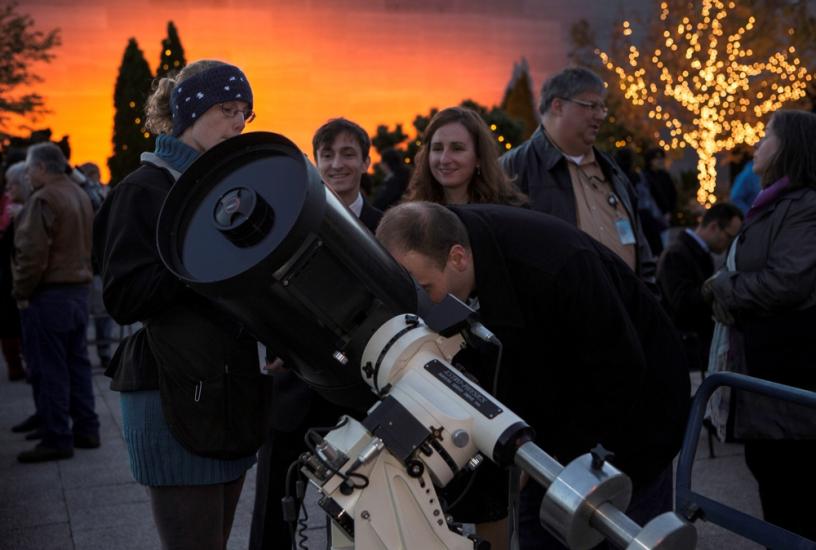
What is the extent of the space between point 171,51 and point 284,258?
16.0 metres

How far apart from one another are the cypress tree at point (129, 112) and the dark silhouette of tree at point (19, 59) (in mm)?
1218

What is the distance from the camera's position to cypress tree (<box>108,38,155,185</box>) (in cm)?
1691

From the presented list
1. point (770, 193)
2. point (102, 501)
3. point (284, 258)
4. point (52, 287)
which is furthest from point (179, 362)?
point (52, 287)

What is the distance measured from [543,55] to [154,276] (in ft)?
59.7

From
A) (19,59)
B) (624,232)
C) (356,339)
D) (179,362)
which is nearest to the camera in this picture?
(356,339)

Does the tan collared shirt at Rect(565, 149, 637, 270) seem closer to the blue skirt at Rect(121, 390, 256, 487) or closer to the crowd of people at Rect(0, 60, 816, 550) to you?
the crowd of people at Rect(0, 60, 816, 550)

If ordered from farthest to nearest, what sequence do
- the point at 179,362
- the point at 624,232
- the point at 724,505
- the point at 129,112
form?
the point at 129,112
the point at 624,232
the point at 179,362
the point at 724,505

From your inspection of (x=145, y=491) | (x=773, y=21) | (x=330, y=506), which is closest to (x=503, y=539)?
(x=330, y=506)

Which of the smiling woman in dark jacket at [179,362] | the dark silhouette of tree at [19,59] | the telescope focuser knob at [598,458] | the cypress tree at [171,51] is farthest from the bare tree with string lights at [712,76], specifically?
the telescope focuser knob at [598,458]

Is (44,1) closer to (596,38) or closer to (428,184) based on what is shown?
(596,38)

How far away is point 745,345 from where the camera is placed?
4.41 m

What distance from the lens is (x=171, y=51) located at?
16875 mm

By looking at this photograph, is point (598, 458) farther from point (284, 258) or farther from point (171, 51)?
point (171, 51)

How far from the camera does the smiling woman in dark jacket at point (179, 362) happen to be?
2.87m
